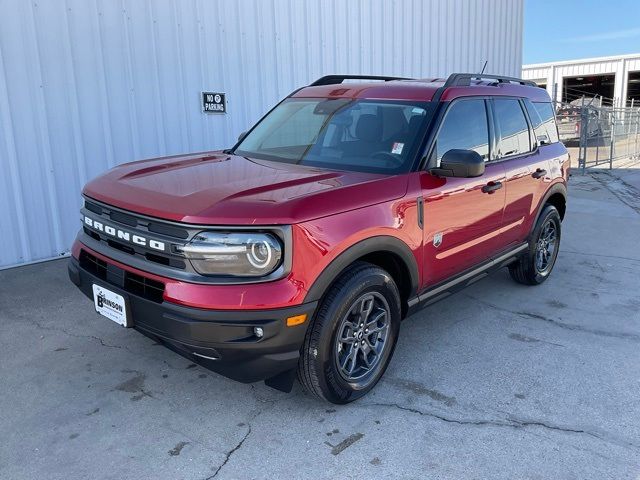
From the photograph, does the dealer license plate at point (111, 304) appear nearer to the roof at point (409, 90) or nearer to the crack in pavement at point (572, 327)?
the roof at point (409, 90)

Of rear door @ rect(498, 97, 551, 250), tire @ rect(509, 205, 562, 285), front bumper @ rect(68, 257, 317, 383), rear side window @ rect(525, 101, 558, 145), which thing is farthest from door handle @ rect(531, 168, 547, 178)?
front bumper @ rect(68, 257, 317, 383)

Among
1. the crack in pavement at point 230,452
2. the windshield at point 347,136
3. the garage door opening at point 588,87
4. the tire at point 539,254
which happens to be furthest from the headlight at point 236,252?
the garage door opening at point 588,87

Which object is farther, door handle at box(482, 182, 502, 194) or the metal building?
the metal building

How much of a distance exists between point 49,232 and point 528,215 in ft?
16.1

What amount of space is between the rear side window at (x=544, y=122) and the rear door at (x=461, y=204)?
40.0 inches

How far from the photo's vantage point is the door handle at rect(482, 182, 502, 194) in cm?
403

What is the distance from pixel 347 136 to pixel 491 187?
1173 millimetres

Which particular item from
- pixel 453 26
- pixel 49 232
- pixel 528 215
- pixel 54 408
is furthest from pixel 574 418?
pixel 453 26

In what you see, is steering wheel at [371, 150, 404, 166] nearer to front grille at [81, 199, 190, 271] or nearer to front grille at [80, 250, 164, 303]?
front grille at [81, 199, 190, 271]

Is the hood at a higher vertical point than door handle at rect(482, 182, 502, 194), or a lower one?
higher

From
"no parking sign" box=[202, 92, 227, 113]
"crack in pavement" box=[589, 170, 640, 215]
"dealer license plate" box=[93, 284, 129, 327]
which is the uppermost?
"no parking sign" box=[202, 92, 227, 113]

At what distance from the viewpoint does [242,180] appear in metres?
3.12

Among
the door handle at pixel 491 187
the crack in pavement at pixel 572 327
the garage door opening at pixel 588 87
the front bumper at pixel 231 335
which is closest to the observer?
the front bumper at pixel 231 335

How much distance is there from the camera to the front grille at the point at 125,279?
2.79 meters
